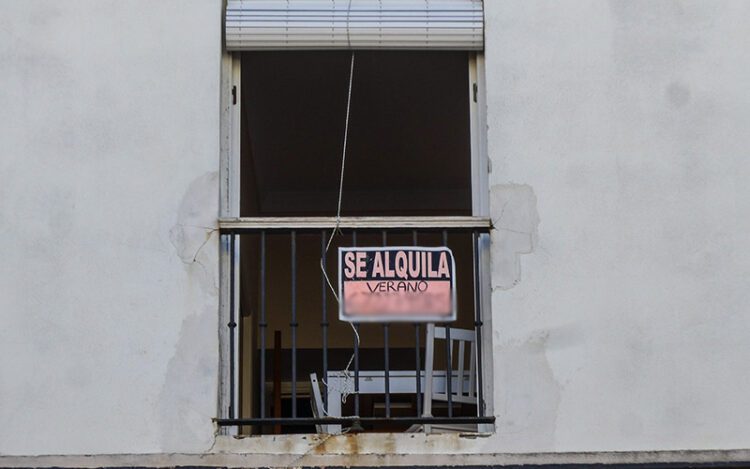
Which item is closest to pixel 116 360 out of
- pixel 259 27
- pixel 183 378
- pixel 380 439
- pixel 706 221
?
pixel 183 378

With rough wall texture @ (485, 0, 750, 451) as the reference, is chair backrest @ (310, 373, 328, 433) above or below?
below

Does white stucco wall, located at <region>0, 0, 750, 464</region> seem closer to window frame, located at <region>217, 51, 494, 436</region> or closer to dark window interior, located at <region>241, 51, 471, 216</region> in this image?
window frame, located at <region>217, 51, 494, 436</region>

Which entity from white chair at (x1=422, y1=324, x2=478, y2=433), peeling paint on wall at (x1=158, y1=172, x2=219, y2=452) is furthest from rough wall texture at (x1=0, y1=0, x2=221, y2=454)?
white chair at (x1=422, y1=324, x2=478, y2=433)

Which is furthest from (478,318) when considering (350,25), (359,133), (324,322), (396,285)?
(359,133)

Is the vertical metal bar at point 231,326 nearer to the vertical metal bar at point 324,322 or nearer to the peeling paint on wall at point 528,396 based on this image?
the vertical metal bar at point 324,322

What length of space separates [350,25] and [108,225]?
1.59m

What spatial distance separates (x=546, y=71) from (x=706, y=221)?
1.09 meters

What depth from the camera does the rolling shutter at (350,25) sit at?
707 centimetres

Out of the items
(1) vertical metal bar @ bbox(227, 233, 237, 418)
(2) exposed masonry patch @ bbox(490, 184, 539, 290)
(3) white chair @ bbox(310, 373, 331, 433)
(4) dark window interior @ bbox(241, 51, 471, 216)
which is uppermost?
(4) dark window interior @ bbox(241, 51, 471, 216)

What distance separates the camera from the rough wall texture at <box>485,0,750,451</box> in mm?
6555

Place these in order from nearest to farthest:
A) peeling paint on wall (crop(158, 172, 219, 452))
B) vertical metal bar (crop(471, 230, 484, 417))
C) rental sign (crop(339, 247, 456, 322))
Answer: peeling paint on wall (crop(158, 172, 219, 452)) < rental sign (crop(339, 247, 456, 322)) < vertical metal bar (crop(471, 230, 484, 417))

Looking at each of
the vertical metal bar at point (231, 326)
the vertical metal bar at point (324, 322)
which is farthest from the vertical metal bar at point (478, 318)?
the vertical metal bar at point (231, 326)

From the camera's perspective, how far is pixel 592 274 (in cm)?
673

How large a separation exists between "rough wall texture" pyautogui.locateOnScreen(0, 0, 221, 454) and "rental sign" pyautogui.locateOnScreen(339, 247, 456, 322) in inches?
25.6
